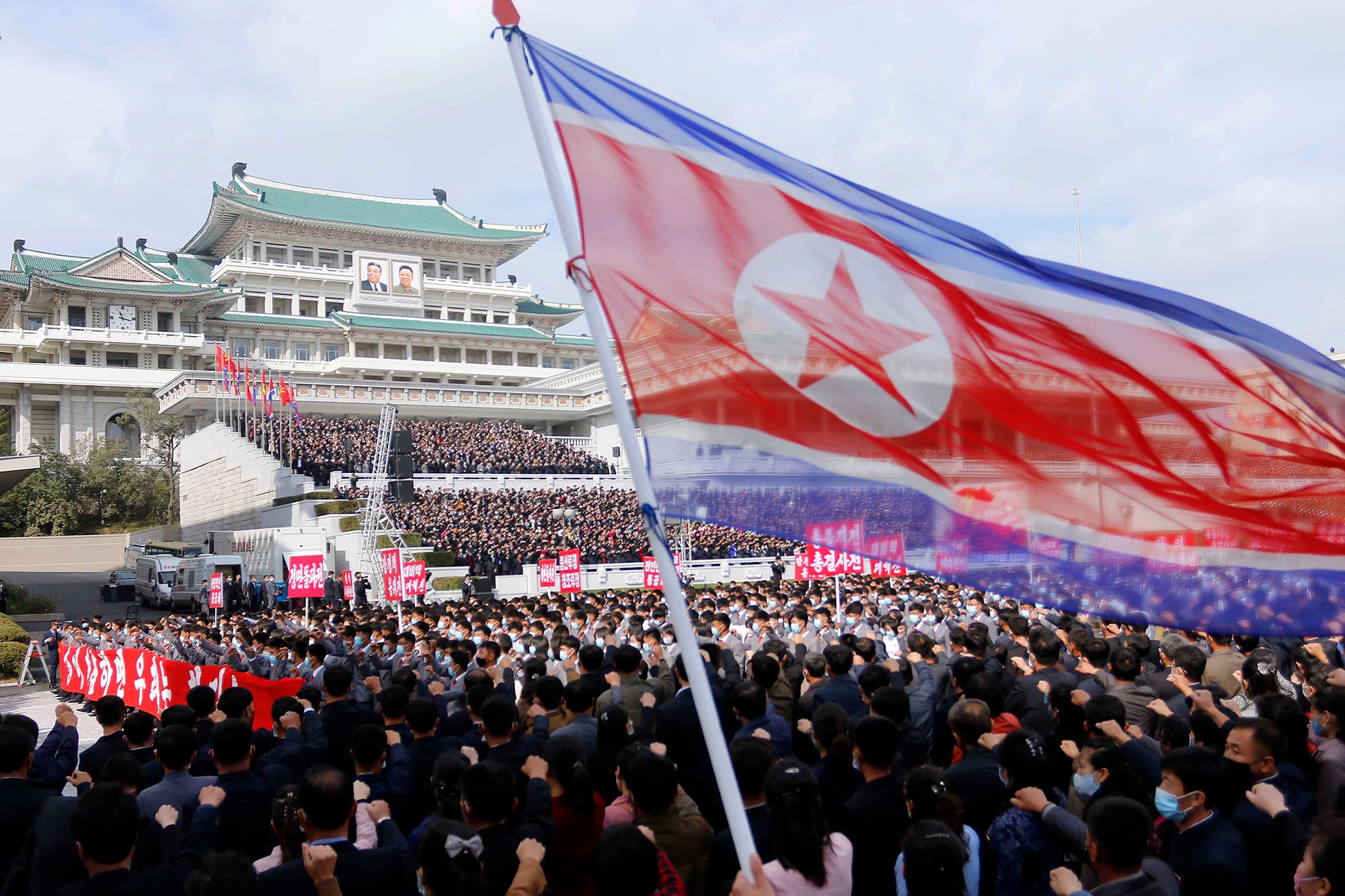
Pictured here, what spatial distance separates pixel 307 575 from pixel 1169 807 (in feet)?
56.2

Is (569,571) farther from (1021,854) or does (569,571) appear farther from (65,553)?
(65,553)

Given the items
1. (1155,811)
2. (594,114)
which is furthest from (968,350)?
(1155,811)

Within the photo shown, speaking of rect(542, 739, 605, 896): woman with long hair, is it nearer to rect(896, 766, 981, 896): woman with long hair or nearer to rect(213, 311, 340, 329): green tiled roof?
rect(896, 766, 981, 896): woman with long hair

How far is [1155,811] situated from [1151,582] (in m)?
1.27

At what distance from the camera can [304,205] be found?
200 feet

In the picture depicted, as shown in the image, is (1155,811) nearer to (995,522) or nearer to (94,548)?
(995,522)

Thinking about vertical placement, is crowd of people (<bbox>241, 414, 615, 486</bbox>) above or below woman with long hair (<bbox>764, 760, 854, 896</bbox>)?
above

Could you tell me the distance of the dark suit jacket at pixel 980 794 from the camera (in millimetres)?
3924

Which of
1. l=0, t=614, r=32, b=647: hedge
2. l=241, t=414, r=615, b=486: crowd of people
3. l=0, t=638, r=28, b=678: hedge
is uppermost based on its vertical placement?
l=241, t=414, r=615, b=486: crowd of people

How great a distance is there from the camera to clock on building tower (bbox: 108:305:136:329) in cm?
5244

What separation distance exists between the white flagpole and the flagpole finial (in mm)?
27

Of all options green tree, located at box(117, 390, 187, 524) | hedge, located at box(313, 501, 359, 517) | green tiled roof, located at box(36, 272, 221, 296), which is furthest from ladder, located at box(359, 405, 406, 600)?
green tiled roof, located at box(36, 272, 221, 296)

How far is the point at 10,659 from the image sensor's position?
1842cm

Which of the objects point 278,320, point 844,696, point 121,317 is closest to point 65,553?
point 121,317
